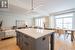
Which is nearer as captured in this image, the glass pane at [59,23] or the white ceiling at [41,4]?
the white ceiling at [41,4]

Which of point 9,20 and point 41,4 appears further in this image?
point 9,20

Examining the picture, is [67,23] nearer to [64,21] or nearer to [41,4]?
[64,21]

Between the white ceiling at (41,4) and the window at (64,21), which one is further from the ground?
the white ceiling at (41,4)

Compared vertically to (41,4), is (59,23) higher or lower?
lower

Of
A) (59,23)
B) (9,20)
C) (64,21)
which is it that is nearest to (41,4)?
(9,20)

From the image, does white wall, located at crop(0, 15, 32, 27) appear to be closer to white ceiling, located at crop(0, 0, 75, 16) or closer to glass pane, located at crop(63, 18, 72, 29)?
white ceiling, located at crop(0, 0, 75, 16)

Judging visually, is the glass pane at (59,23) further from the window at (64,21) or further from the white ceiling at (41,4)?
the white ceiling at (41,4)

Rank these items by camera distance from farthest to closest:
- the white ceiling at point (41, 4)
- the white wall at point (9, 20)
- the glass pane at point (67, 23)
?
1. the glass pane at point (67, 23)
2. the white wall at point (9, 20)
3. the white ceiling at point (41, 4)

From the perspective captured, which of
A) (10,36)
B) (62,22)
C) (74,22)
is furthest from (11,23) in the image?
(74,22)

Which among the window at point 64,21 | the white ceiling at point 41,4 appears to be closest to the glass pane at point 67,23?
the window at point 64,21

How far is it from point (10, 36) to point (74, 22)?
5.43m

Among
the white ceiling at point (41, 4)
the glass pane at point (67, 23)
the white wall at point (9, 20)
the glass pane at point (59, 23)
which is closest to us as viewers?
the white ceiling at point (41, 4)

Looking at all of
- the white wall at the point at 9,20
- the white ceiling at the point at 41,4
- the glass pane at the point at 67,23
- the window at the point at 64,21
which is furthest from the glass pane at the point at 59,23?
the white wall at the point at 9,20

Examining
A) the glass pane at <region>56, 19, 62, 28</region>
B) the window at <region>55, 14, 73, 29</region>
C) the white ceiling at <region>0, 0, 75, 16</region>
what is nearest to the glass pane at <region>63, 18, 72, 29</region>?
the window at <region>55, 14, 73, 29</region>
